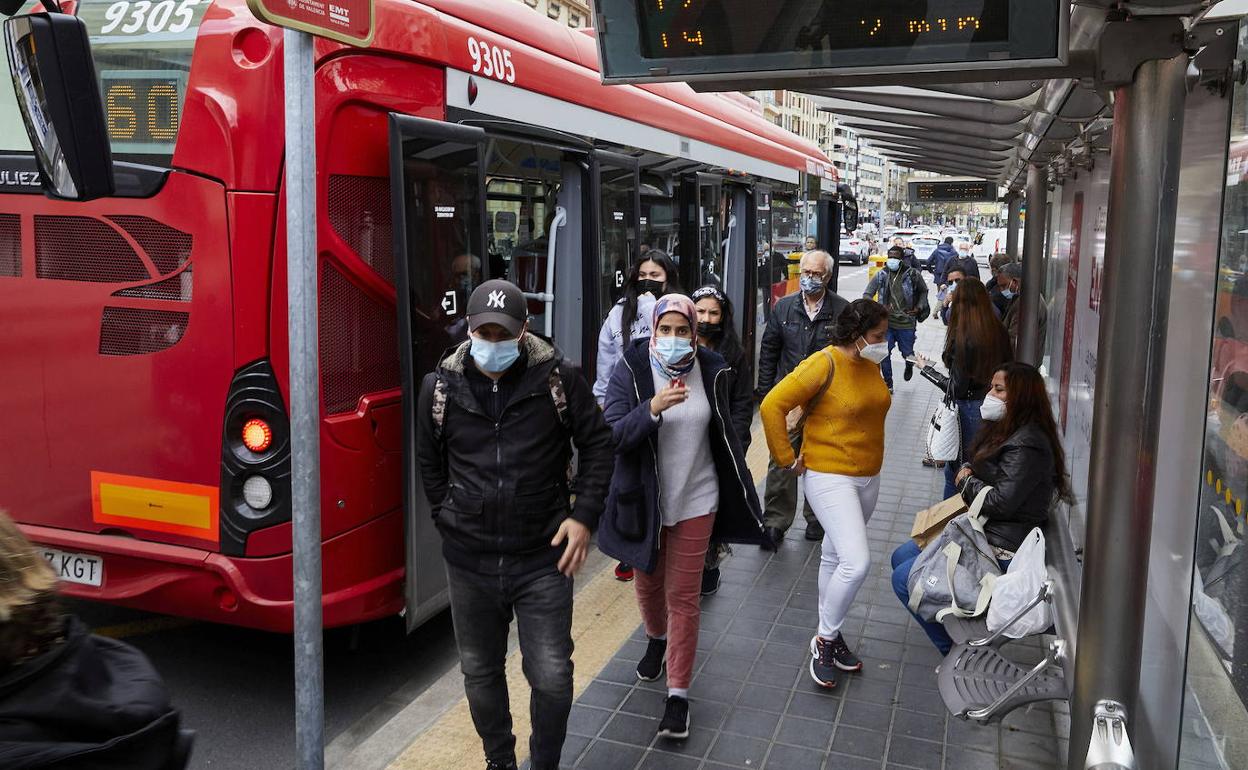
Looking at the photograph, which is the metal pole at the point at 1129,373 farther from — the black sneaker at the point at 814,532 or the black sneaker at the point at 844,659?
the black sneaker at the point at 814,532

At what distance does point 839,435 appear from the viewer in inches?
189

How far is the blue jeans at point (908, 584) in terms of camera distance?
4.54 m

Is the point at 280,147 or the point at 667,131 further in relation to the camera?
the point at 667,131

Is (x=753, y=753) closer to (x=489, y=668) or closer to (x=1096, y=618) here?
(x=489, y=668)

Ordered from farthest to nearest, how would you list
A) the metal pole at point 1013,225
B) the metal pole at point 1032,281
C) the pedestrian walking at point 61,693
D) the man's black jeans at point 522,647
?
the metal pole at point 1013,225, the metal pole at point 1032,281, the man's black jeans at point 522,647, the pedestrian walking at point 61,693

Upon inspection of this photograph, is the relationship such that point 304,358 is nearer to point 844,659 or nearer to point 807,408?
point 807,408

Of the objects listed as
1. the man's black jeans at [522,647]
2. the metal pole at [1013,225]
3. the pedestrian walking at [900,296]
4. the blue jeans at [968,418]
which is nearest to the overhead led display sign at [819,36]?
the man's black jeans at [522,647]

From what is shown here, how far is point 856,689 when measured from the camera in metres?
4.77

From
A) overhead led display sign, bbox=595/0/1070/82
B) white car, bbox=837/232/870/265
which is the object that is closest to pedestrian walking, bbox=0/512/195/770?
overhead led display sign, bbox=595/0/1070/82

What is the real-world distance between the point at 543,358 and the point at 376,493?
132 centimetres

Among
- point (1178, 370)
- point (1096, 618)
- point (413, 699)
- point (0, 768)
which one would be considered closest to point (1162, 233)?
point (1178, 370)

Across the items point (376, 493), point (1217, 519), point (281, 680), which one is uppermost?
point (1217, 519)

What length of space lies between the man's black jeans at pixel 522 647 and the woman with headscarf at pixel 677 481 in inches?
23.0

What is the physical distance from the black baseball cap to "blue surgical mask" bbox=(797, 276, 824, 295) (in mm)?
3271
